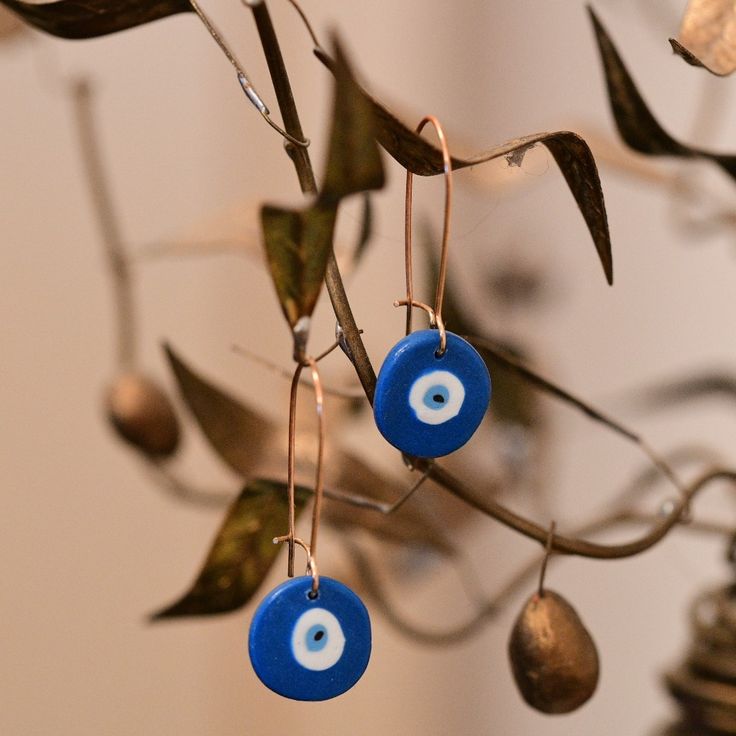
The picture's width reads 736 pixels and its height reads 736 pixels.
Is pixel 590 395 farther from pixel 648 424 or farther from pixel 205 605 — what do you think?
pixel 205 605

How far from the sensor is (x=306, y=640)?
23 cm

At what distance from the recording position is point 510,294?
711mm

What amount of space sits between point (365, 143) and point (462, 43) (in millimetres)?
848

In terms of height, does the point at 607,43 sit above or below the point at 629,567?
above

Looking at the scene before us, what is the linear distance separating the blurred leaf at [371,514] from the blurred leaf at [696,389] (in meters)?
0.18

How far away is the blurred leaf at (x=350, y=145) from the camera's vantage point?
0.18 meters

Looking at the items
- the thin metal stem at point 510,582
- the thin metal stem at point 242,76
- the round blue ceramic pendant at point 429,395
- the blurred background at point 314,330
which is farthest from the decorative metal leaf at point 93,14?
the blurred background at point 314,330

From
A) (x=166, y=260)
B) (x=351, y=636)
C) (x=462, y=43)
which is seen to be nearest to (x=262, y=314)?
(x=166, y=260)

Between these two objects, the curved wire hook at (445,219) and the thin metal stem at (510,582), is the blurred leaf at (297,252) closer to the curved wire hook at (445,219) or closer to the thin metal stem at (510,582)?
the curved wire hook at (445,219)

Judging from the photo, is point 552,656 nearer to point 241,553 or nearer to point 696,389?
point 241,553

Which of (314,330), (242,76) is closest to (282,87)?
(242,76)

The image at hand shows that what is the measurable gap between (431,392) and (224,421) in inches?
6.1

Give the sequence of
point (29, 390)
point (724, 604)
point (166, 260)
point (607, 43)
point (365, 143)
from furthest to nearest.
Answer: point (166, 260) < point (29, 390) < point (724, 604) < point (607, 43) < point (365, 143)

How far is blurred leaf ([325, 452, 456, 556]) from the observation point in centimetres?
38
